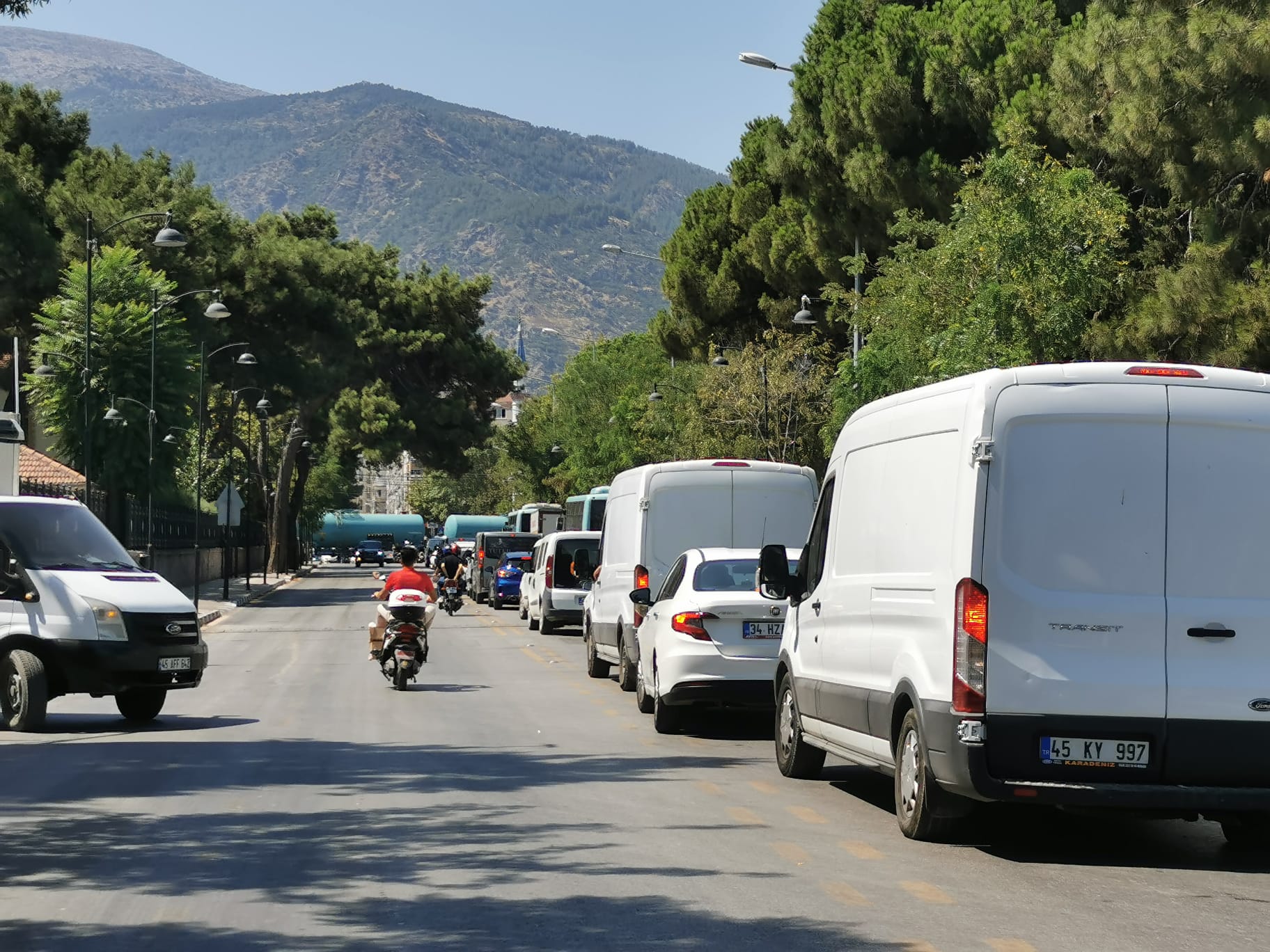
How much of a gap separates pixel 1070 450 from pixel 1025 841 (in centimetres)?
233

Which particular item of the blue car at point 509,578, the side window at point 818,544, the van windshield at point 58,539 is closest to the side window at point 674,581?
the side window at point 818,544

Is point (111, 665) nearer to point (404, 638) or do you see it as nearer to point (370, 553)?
point (404, 638)

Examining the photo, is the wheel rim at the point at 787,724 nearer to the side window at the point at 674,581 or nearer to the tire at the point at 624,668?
the side window at the point at 674,581

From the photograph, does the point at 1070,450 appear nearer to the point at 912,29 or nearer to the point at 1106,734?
the point at 1106,734

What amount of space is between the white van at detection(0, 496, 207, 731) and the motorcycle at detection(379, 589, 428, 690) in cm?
439

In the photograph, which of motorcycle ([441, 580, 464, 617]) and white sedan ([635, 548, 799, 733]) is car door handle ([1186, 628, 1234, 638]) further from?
motorcycle ([441, 580, 464, 617])

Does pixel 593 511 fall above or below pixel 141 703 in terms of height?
above

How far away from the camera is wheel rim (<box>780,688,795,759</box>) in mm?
12898

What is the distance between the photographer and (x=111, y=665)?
1630cm

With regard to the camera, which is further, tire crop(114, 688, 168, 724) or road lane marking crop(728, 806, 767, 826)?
tire crop(114, 688, 168, 724)

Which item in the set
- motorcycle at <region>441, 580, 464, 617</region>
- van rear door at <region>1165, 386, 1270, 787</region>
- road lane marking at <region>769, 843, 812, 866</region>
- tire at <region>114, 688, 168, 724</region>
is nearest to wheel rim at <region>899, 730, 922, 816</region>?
road lane marking at <region>769, 843, 812, 866</region>

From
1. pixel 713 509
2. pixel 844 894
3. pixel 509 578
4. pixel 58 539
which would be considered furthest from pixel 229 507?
pixel 844 894

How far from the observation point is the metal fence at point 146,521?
4225 centimetres

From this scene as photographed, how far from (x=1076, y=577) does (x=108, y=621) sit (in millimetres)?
9971
